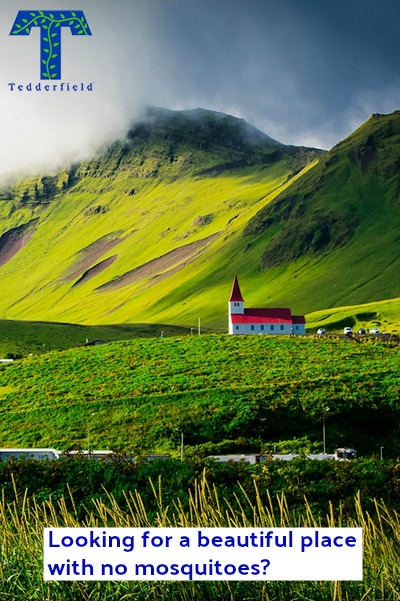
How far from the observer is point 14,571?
15.8m

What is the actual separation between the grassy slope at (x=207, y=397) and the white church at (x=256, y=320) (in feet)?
97.2

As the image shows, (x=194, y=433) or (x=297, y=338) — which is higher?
(x=297, y=338)

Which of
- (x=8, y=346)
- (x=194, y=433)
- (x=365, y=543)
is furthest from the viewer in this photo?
(x=8, y=346)

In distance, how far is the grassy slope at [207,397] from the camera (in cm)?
5725

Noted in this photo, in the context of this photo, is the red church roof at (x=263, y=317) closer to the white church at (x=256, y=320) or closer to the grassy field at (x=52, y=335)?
the white church at (x=256, y=320)

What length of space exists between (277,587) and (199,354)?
6727 cm

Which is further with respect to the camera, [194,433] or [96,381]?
[96,381]

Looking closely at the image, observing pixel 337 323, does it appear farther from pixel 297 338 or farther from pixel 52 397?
pixel 52 397

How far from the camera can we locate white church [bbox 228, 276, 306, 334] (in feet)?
380

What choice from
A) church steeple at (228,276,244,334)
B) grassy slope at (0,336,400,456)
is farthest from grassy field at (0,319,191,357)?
grassy slope at (0,336,400,456)

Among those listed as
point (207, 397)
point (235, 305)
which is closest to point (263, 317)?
point (235, 305)

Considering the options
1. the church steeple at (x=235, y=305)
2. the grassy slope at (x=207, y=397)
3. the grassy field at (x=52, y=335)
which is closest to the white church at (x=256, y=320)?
the church steeple at (x=235, y=305)

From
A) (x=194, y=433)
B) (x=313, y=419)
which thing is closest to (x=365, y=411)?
(x=313, y=419)

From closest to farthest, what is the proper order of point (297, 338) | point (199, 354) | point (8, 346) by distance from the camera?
point (199, 354) < point (297, 338) < point (8, 346)
